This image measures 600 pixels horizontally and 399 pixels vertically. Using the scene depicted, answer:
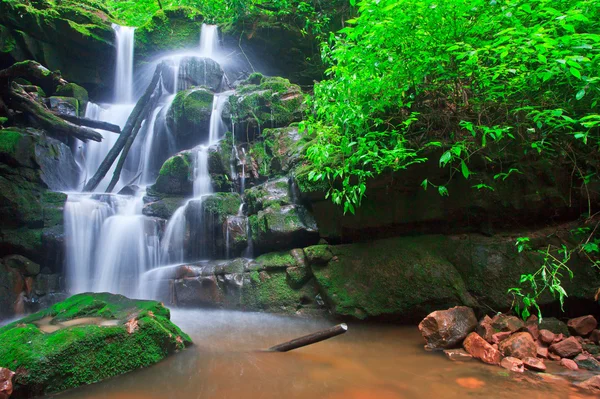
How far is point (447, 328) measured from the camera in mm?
4199

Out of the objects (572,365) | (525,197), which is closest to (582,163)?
(525,197)

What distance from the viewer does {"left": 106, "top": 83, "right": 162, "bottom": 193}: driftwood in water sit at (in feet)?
32.3

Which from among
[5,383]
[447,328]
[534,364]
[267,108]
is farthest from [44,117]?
[534,364]

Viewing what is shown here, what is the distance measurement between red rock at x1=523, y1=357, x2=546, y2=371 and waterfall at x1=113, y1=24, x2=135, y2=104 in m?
15.0

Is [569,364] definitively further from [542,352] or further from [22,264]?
[22,264]

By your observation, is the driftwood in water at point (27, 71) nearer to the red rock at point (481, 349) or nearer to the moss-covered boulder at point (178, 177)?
the moss-covered boulder at point (178, 177)

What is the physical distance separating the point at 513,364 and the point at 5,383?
481 centimetres

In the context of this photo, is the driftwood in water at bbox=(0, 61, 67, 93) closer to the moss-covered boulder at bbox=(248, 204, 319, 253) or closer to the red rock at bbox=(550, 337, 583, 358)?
the moss-covered boulder at bbox=(248, 204, 319, 253)

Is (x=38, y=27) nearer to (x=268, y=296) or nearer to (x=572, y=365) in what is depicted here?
(x=268, y=296)

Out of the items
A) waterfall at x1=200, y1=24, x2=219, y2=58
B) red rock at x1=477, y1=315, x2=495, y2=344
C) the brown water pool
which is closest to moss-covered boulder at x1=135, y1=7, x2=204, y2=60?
waterfall at x1=200, y1=24, x2=219, y2=58

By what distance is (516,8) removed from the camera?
3.73 meters

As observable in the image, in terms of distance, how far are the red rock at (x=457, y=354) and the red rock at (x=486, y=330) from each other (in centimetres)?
36

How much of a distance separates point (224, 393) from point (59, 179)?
874 centimetres

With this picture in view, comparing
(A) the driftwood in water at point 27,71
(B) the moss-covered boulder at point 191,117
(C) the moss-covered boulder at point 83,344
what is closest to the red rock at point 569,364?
(C) the moss-covered boulder at point 83,344
